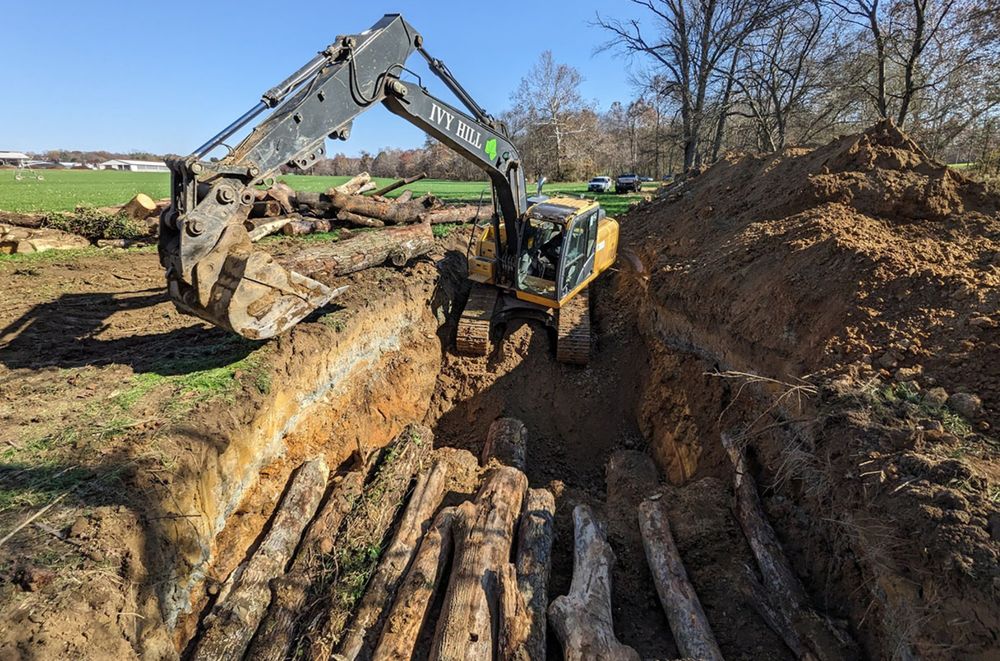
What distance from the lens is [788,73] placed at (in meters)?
19.6

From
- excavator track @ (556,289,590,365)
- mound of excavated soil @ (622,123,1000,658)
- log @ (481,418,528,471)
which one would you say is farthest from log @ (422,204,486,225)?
log @ (481,418,528,471)

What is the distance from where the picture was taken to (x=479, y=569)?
4004mm

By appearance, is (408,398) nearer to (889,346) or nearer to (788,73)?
(889,346)

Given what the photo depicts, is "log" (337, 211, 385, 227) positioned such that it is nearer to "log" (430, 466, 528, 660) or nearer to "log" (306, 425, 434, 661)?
"log" (306, 425, 434, 661)

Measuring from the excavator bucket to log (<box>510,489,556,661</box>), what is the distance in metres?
3.44

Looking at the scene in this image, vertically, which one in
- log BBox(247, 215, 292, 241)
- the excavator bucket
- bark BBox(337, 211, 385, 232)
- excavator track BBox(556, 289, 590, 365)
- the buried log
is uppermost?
bark BBox(337, 211, 385, 232)

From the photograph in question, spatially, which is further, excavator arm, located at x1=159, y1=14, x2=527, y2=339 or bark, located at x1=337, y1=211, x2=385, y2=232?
bark, located at x1=337, y1=211, x2=385, y2=232

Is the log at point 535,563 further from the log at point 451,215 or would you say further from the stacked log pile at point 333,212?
the log at point 451,215

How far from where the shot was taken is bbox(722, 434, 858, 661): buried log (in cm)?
316

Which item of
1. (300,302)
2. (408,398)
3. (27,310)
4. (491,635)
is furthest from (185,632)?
(27,310)

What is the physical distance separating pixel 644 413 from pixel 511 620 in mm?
4618

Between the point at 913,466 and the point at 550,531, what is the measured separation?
110 inches

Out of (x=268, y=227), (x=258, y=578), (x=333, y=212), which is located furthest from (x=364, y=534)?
(x=333, y=212)

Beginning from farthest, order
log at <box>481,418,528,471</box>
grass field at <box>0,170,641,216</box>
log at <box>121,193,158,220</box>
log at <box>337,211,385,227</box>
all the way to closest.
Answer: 1. grass field at <box>0,170,641,216</box>
2. log at <box>337,211,385,227</box>
3. log at <box>121,193,158,220</box>
4. log at <box>481,418,528,471</box>
